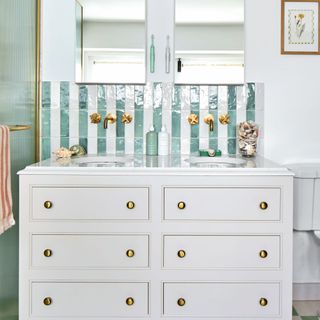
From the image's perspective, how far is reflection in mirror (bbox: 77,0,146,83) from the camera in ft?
9.63

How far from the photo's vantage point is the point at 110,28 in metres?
2.94

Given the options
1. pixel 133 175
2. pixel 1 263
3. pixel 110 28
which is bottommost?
pixel 1 263

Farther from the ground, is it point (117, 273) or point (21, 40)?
point (21, 40)

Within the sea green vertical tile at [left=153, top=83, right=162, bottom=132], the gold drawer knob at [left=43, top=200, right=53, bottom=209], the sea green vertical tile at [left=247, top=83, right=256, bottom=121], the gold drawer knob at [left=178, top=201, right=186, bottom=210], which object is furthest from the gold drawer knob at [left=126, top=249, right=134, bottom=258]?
the sea green vertical tile at [left=247, top=83, right=256, bottom=121]

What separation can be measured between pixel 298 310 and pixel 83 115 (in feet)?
5.25

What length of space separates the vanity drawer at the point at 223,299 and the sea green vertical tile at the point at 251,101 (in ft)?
3.42

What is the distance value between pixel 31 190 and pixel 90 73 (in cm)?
92

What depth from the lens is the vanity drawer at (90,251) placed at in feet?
7.54

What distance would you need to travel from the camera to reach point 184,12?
9.64ft

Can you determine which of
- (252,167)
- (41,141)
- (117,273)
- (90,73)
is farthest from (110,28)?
(117,273)

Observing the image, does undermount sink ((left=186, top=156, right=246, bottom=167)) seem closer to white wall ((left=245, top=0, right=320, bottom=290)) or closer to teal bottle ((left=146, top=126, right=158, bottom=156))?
teal bottle ((left=146, top=126, right=158, bottom=156))

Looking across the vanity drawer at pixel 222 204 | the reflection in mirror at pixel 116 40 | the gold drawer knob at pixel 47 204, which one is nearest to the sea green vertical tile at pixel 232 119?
the reflection in mirror at pixel 116 40

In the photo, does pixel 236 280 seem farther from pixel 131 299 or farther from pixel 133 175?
pixel 133 175

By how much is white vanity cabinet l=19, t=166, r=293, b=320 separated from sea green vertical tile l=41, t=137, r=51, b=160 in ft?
2.24
